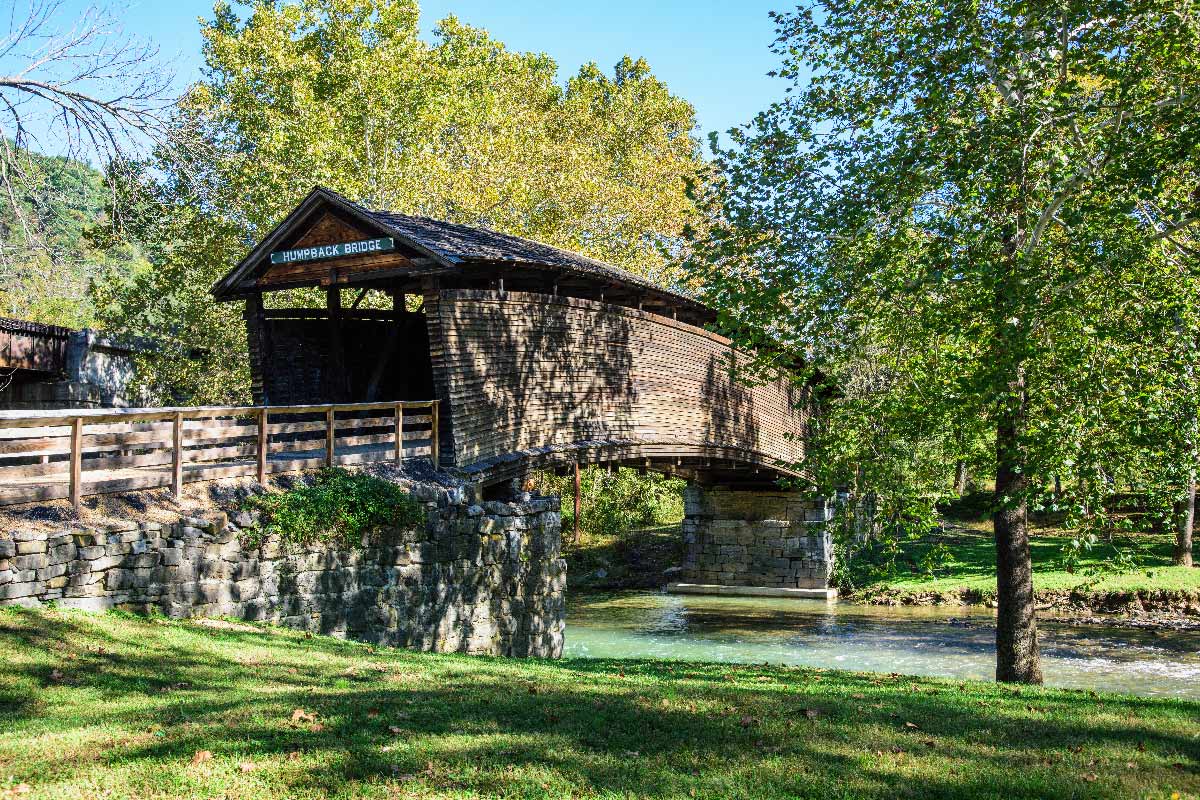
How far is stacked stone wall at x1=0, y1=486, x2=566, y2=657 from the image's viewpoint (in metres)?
8.41

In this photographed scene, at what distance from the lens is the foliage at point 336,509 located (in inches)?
409

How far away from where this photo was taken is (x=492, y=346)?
14.3m

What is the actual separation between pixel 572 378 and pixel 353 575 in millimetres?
5829

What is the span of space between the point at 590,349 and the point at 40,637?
10172 millimetres

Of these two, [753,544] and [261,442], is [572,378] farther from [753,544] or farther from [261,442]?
[753,544]

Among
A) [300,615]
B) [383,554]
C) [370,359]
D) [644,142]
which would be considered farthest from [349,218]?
[644,142]

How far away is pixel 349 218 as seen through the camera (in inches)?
555

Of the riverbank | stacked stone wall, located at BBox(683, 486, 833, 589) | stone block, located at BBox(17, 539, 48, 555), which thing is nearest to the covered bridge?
stacked stone wall, located at BBox(683, 486, 833, 589)

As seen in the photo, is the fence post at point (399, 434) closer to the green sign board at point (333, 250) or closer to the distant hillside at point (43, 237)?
the green sign board at point (333, 250)

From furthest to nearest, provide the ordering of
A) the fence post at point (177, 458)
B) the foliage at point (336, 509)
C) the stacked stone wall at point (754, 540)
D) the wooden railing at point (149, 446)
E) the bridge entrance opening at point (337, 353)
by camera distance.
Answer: the stacked stone wall at point (754, 540), the bridge entrance opening at point (337, 353), the foliage at point (336, 509), the fence post at point (177, 458), the wooden railing at point (149, 446)

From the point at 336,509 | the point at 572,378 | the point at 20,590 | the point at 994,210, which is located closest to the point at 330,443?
the point at 336,509

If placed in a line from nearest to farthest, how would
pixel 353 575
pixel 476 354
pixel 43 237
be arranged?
pixel 43 237, pixel 353 575, pixel 476 354

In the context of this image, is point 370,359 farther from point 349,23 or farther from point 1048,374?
point 349,23

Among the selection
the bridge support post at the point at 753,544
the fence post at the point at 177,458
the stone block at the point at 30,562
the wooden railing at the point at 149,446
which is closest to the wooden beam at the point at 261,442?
the wooden railing at the point at 149,446
